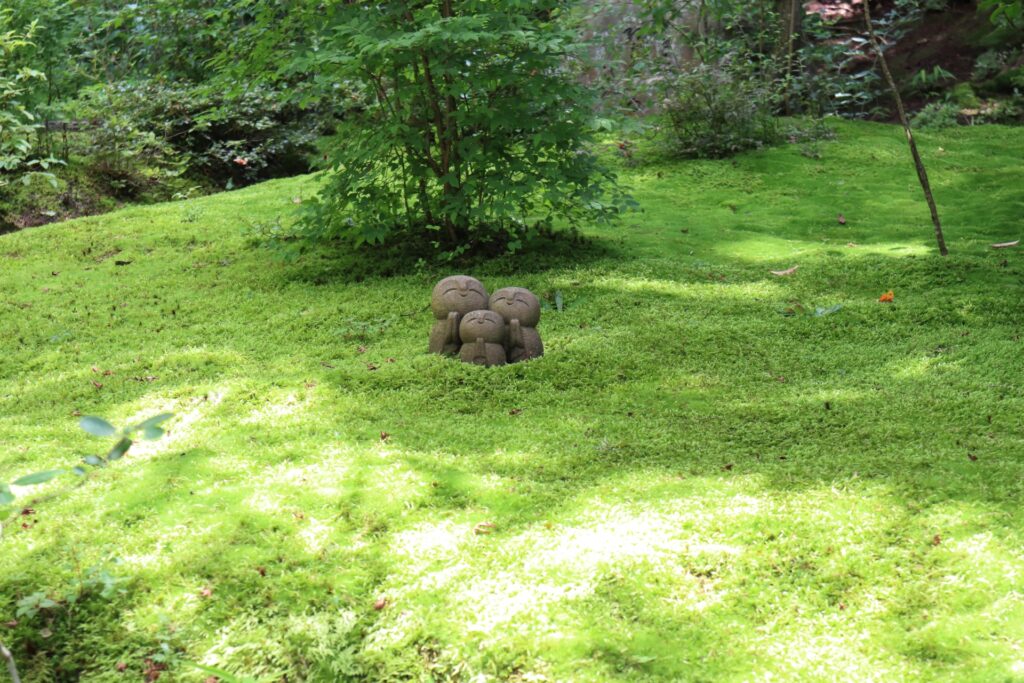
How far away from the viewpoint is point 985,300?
6.00 m

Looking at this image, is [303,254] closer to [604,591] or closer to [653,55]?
[604,591]

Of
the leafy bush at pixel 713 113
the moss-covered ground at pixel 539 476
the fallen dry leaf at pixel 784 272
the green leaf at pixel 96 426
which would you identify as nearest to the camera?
the green leaf at pixel 96 426

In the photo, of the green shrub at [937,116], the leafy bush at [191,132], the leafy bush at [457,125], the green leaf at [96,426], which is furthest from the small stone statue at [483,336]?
the green shrub at [937,116]

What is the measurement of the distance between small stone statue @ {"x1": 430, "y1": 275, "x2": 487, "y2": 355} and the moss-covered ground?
0.16 metres

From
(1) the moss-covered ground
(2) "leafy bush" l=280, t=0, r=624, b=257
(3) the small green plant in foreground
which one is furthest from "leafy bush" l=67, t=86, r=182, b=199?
(3) the small green plant in foreground

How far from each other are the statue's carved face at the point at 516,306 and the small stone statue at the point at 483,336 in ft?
0.19

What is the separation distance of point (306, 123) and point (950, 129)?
337 inches

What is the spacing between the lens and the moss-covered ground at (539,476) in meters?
2.95

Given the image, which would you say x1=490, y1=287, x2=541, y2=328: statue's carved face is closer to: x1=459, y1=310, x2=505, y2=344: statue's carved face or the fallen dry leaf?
x1=459, y1=310, x2=505, y2=344: statue's carved face

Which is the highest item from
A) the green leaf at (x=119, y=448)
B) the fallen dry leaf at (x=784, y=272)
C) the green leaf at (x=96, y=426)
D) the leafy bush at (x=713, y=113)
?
the green leaf at (x=96, y=426)

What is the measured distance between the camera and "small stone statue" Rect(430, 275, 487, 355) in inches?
210

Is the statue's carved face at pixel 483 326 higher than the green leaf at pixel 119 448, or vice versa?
the green leaf at pixel 119 448

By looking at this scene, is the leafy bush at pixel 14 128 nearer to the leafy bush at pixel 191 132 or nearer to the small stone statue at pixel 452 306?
the leafy bush at pixel 191 132

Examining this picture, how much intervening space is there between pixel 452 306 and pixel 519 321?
0.40 meters
